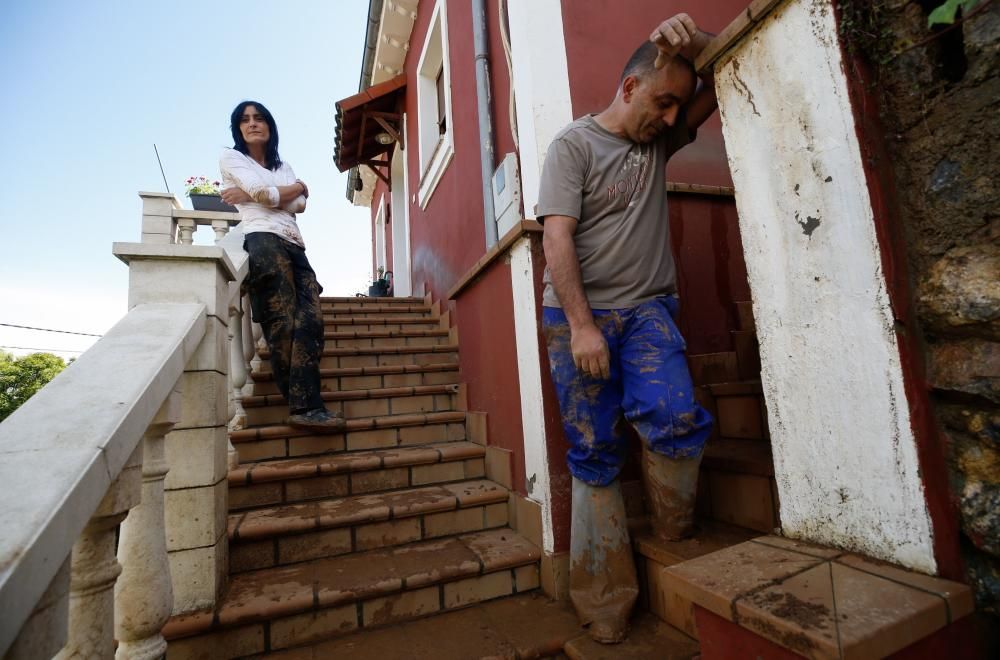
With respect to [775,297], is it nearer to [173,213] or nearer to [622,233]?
[622,233]

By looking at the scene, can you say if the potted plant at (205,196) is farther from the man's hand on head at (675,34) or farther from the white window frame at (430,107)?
the man's hand on head at (675,34)

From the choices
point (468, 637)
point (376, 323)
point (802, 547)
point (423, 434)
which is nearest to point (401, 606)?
point (468, 637)

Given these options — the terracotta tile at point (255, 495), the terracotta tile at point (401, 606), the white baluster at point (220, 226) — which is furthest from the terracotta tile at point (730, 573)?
the white baluster at point (220, 226)

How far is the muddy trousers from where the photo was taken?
3002 mm

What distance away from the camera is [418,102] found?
6152 millimetres

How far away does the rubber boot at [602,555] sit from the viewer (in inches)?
73.0

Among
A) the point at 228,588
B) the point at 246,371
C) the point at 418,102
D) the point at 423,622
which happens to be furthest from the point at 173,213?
the point at 423,622

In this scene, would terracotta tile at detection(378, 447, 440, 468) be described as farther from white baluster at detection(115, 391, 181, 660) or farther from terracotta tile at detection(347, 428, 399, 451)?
white baluster at detection(115, 391, 181, 660)

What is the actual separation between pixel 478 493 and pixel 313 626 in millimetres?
1018

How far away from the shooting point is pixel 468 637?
1942 mm

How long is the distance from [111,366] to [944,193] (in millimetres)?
2158

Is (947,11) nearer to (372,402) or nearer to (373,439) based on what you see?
(373,439)

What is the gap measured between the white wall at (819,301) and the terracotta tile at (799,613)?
19 cm

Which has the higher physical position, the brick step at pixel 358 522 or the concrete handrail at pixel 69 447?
the concrete handrail at pixel 69 447
